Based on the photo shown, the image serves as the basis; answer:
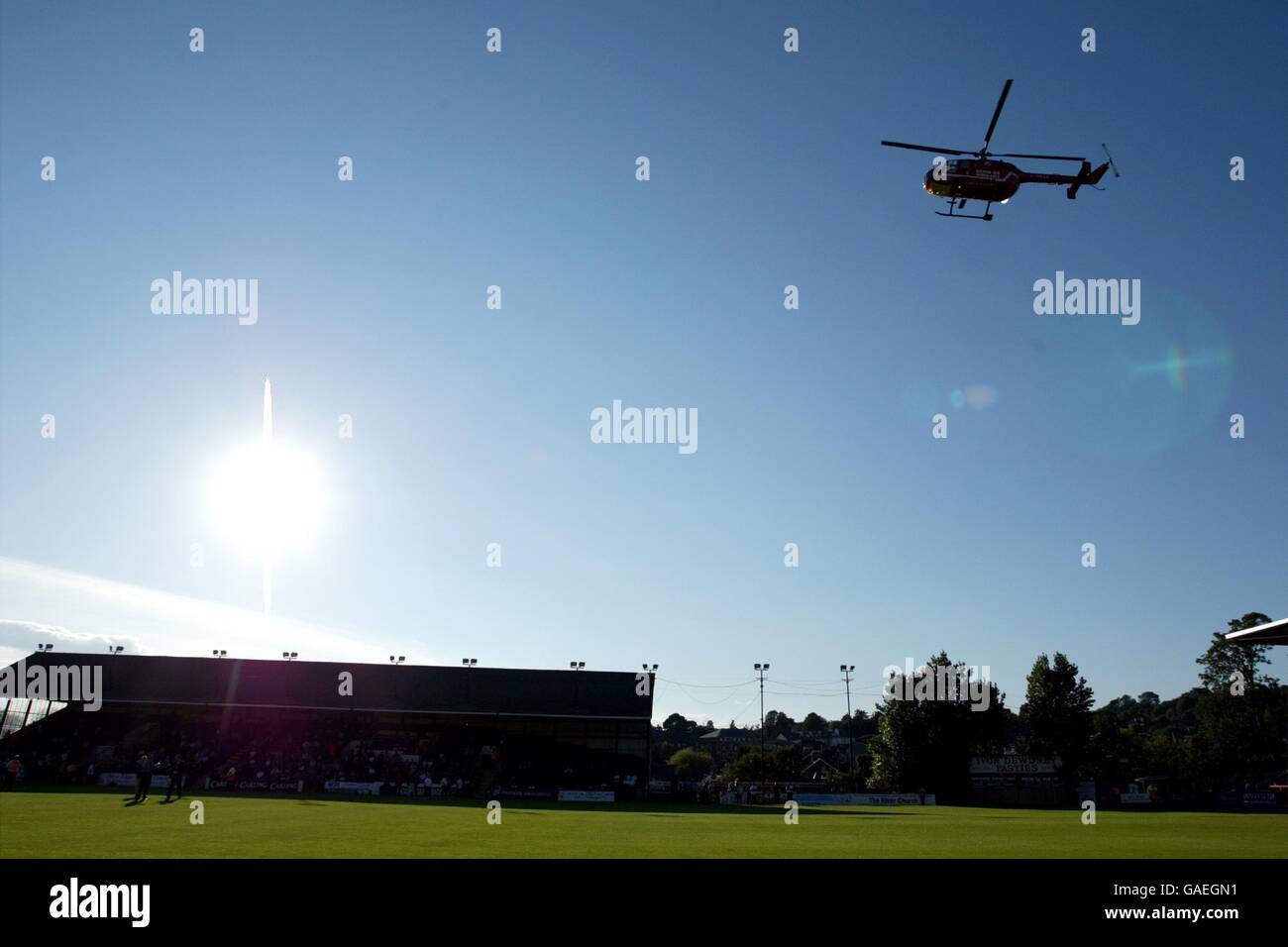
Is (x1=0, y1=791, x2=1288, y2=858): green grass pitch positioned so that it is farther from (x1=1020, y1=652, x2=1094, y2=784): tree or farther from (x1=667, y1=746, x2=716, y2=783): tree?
(x1=667, y1=746, x2=716, y2=783): tree

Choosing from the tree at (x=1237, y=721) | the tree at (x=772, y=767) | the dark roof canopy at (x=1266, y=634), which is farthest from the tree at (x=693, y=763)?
the dark roof canopy at (x=1266, y=634)

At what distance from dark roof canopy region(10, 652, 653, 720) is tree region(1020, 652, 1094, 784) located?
47.2 m

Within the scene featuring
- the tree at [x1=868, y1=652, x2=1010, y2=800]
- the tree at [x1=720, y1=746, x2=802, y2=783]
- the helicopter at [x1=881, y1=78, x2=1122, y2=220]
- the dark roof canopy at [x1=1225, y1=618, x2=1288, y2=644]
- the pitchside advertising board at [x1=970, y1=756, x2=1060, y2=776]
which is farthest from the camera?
the tree at [x1=720, y1=746, x2=802, y2=783]

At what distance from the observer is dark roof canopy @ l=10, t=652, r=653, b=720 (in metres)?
68.1

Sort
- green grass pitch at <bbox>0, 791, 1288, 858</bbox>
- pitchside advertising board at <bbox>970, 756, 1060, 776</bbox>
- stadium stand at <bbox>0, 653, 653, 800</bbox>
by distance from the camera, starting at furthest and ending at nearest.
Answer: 1. pitchside advertising board at <bbox>970, 756, 1060, 776</bbox>
2. stadium stand at <bbox>0, 653, 653, 800</bbox>
3. green grass pitch at <bbox>0, 791, 1288, 858</bbox>

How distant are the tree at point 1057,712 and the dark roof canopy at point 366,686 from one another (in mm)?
47241

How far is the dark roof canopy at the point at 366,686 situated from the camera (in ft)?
224

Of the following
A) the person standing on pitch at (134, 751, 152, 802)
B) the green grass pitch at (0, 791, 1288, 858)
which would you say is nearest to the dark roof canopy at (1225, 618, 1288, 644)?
the green grass pitch at (0, 791, 1288, 858)

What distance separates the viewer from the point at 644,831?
88.0ft

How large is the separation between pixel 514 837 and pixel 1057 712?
8519cm

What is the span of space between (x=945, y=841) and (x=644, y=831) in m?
8.63

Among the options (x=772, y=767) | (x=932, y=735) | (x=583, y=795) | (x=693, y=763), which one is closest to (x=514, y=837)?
(x=583, y=795)
